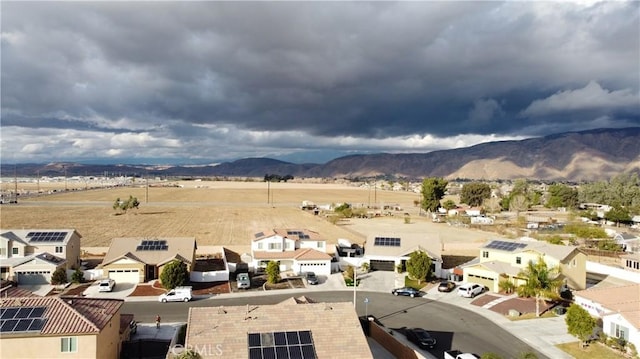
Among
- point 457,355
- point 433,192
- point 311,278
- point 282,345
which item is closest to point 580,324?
point 457,355

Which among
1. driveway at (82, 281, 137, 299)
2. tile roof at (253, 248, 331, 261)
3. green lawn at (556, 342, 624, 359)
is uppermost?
tile roof at (253, 248, 331, 261)

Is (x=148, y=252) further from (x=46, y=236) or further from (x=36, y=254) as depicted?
(x=46, y=236)

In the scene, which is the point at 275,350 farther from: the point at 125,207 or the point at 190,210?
the point at 190,210

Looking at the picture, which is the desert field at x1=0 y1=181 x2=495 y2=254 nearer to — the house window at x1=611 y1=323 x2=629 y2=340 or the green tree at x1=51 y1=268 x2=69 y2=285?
the green tree at x1=51 y1=268 x2=69 y2=285

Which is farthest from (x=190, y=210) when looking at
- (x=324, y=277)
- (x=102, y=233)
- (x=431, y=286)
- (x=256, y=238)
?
(x=431, y=286)

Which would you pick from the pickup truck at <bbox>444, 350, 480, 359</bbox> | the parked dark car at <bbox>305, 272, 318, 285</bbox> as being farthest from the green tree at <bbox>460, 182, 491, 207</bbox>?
the pickup truck at <bbox>444, 350, 480, 359</bbox>

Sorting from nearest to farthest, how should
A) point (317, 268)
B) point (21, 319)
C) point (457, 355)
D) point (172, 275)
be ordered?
point (21, 319) → point (457, 355) → point (172, 275) → point (317, 268)
